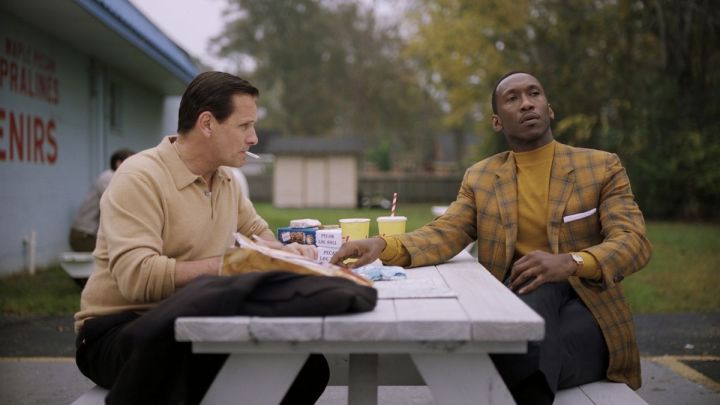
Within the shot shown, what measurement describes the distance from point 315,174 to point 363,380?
28486 mm

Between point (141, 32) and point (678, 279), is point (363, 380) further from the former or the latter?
point (141, 32)

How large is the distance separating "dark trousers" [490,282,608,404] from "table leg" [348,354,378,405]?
0.45 m

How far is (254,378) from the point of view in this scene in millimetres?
2180

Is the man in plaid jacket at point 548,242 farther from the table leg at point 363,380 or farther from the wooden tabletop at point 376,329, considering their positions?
the wooden tabletop at point 376,329

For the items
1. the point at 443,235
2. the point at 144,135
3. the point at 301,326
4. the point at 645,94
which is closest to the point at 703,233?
the point at 645,94

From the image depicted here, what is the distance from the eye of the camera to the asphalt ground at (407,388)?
4520 mm

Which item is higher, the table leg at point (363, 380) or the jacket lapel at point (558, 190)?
the jacket lapel at point (558, 190)

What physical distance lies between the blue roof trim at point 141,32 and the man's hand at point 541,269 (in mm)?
6634

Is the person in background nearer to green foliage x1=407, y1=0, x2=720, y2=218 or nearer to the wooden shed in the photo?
green foliage x1=407, y1=0, x2=720, y2=218

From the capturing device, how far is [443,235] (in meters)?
3.64

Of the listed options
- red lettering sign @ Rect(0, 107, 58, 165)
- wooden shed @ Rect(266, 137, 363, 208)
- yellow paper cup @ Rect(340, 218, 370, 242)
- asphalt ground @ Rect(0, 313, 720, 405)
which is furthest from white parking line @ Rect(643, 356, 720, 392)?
wooden shed @ Rect(266, 137, 363, 208)

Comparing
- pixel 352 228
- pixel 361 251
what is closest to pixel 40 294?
pixel 352 228

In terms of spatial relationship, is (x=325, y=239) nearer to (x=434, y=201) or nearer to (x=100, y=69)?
(x=100, y=69)

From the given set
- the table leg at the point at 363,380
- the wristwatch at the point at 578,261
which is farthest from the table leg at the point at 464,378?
the wristwatch at the point at 578,261
